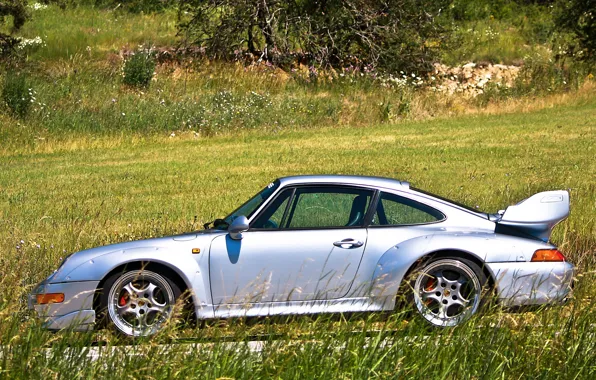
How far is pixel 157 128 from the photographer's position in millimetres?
23984

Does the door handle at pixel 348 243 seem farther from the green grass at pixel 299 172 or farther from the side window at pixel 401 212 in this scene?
the green grass at pixel 299 172

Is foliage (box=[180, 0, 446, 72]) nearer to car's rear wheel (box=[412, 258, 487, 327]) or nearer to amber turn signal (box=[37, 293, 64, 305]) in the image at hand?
car's rear wheel (box=[412, 258, 487, 327])

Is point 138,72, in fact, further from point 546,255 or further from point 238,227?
point 546,255

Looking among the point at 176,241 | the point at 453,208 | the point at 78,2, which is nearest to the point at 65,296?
the point at 176,241

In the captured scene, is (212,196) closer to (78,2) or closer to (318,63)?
(318,63)

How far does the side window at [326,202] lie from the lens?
8.21 metres

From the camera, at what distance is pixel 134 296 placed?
762 cm

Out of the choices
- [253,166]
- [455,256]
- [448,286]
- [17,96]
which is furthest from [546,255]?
[17,96]

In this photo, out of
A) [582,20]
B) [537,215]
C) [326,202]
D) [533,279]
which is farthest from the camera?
[582,20]

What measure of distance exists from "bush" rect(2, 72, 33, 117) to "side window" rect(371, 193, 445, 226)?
17064 mm

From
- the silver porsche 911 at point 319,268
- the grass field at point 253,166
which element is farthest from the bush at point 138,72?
the silver porsche 911 at point 319,268

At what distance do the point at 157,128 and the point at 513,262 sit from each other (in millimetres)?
17038

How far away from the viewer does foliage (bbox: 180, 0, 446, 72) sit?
29.7 metres

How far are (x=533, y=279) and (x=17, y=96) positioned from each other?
60.5ft
